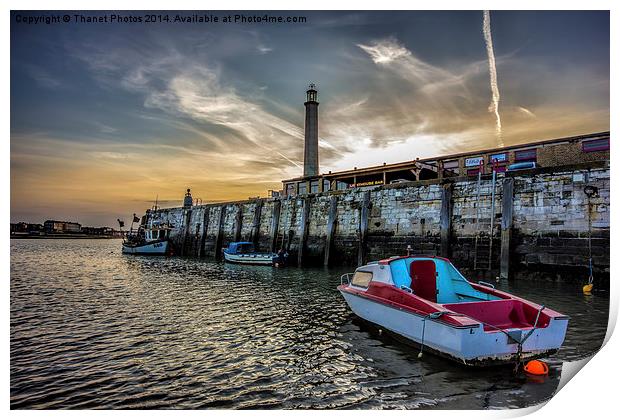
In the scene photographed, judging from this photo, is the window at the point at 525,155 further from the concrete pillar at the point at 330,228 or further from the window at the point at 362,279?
the window at the point at 362,279

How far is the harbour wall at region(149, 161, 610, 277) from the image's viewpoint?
14.8 metres

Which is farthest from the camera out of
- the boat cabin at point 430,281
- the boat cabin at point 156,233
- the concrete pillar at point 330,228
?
the boat cabin at point 156,233

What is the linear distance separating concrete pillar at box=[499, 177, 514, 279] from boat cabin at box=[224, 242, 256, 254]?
16898 mm

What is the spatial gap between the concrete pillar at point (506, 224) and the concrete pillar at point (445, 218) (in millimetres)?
2523

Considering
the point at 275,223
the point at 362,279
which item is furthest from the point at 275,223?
the point at 362,279

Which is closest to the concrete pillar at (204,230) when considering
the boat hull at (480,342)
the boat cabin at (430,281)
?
the boat cabin at (430,281)

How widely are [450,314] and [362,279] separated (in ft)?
→ 10.7

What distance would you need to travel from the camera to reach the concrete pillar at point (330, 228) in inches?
922

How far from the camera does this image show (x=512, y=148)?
22.0 m

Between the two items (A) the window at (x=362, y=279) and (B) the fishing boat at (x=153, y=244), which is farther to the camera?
(B) the fishing boat at (x=153, y=244)

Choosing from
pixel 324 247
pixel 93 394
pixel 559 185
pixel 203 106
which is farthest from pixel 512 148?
pixel 93 394

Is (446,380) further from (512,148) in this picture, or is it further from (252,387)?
(512,148)

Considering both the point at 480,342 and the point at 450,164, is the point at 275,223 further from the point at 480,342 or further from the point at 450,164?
the point at 480,342
